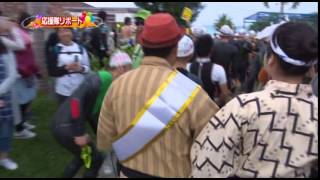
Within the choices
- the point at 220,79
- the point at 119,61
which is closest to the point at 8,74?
the point at 119,61

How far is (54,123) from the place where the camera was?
3541 millimetres

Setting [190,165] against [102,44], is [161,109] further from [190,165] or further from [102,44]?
[102,44]

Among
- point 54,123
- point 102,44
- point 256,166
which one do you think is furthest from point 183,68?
point 102,44

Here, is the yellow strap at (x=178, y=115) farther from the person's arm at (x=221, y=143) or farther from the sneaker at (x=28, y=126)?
the sneaker at (x=28, y=126)

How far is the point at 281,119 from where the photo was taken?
5.39ft

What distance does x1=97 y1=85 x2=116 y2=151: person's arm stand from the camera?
2.09 m

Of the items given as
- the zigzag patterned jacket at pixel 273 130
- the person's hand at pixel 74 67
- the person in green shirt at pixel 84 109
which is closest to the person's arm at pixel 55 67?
the person's hand at pixel 74 67

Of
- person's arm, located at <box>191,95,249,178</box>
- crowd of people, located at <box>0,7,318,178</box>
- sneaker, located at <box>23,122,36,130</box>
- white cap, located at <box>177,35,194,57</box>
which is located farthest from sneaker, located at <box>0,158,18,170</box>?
person's arm, located at <box>191,95,249,178</box>

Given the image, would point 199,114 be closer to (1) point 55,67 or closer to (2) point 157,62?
(2) point 157,62

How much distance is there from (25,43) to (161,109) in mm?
3584

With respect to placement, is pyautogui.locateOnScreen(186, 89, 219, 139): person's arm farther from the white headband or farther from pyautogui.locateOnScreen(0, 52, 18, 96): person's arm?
pyautogui.locateOnScreen(0, 52, 18, 96): person's arm

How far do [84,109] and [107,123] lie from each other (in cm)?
128

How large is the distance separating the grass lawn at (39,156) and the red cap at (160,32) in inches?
108

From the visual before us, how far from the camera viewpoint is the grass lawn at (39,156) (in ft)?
14.4
